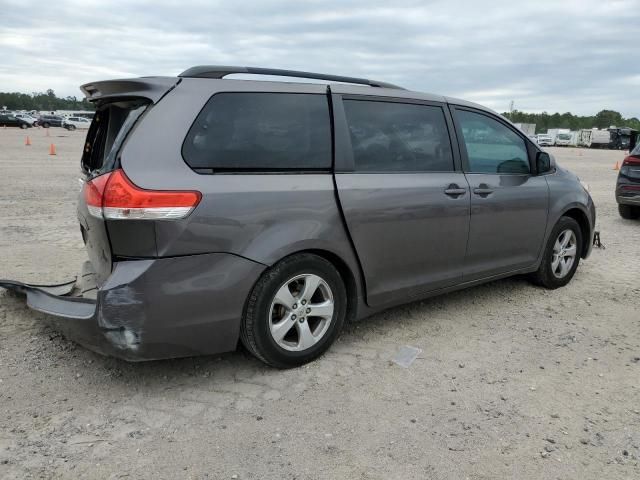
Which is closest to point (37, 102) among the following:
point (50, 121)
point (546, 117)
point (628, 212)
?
point (50, 121)

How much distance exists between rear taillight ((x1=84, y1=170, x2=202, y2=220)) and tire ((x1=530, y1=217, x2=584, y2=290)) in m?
3.46

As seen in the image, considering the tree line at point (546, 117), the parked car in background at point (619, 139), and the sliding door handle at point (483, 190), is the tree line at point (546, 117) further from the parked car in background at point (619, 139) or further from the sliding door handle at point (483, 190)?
the sliding door handle at point (483, 190)

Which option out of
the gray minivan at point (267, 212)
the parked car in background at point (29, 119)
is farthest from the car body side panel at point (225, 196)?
the parked car in background at point (29, 119)

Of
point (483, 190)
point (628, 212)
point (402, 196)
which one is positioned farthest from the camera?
point (628, 212)

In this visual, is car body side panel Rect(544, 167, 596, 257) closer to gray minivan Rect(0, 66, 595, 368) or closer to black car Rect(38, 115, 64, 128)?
gray minivan Rect(0, 66, 595, 368)

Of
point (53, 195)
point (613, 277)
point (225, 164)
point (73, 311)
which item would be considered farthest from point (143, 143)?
point (53, 195)

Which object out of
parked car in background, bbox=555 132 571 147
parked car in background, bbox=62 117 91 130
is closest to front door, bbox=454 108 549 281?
parked car in background, bbox=62 117 91 130

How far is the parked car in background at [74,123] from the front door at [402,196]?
5875 centimetres

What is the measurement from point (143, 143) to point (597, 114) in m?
137

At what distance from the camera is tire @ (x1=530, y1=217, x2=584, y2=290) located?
5.01 meters

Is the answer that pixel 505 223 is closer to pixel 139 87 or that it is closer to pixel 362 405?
pixel 362 405

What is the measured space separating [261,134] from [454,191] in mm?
1579

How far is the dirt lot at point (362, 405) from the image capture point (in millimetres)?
2539

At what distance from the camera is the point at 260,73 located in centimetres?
339
